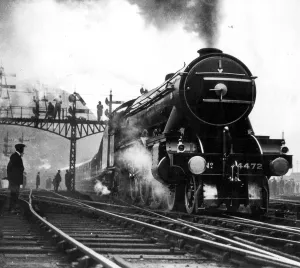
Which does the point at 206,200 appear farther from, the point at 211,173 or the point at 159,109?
the point at 159,109

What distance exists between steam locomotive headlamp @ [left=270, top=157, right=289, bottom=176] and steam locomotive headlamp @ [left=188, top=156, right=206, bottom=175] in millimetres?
1346

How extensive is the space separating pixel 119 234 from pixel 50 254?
6.17 ft

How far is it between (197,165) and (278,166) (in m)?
1.58

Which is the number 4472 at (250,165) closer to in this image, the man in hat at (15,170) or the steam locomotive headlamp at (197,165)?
the steam locomotive headlamp at (197,165)

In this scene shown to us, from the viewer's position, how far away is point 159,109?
11.4m

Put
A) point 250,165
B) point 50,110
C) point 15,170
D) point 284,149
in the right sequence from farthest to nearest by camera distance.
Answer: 1. point 50,110
2. point 15,170
3. point 284,149
4. point 250,165

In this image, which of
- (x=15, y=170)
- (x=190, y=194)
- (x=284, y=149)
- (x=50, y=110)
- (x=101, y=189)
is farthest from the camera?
(x=50, y=110)

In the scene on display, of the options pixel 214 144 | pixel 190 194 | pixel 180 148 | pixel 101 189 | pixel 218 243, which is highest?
pixel 214 144

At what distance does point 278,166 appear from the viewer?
9.59 meters

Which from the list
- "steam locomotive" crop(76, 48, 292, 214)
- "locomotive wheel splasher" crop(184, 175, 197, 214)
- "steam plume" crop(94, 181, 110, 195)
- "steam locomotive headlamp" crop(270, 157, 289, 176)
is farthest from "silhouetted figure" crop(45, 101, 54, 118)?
"steam locomotive headlamp" crop(270, 157, 289, 176)

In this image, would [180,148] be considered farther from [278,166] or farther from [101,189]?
[101,189]

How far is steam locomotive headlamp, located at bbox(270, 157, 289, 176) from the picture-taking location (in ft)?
31.4

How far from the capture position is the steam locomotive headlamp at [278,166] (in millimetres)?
9578

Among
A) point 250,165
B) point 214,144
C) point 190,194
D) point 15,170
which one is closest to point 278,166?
point 250,165
